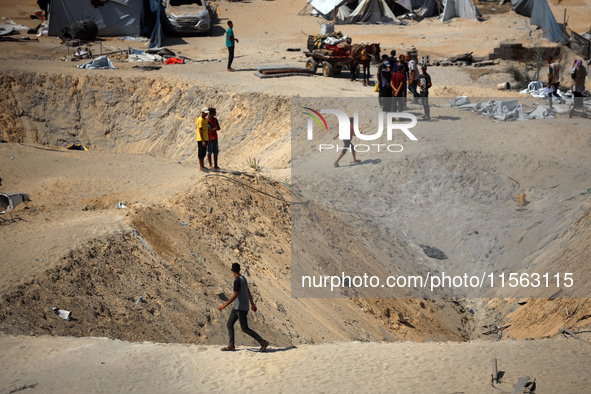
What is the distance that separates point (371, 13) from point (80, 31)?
1579 centimetres

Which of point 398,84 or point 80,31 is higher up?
point 80,31

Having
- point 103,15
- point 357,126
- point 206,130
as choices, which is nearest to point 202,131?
point 206,130

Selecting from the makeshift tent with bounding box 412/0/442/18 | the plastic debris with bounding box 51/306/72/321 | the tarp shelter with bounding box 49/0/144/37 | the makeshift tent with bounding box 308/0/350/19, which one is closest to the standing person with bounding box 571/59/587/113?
the plastic debris with bounding box 51/306/72/321

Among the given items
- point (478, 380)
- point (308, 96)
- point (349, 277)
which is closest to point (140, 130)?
point (308, 96)

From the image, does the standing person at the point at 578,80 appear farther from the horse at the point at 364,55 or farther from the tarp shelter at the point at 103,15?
the tarp shelter at the point at 103,15

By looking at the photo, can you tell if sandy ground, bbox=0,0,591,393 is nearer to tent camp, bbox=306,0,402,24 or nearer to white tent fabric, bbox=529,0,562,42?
white tent fabric, bbox=529,0,562,42

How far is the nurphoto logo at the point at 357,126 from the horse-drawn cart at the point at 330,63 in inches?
171

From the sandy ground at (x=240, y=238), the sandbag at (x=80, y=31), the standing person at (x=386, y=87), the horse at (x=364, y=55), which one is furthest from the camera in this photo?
the sandbag at (x=80, y=31)

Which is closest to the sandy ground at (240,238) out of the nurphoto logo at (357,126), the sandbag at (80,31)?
the nurphoto logo at (357,126)

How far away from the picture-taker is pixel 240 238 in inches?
402

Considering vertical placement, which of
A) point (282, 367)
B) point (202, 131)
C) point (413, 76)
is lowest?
point (282, 367)

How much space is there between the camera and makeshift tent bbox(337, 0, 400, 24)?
106ft

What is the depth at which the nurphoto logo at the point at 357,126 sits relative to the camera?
14336 millimetres

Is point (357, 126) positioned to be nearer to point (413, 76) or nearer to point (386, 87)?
point (386, 87)
